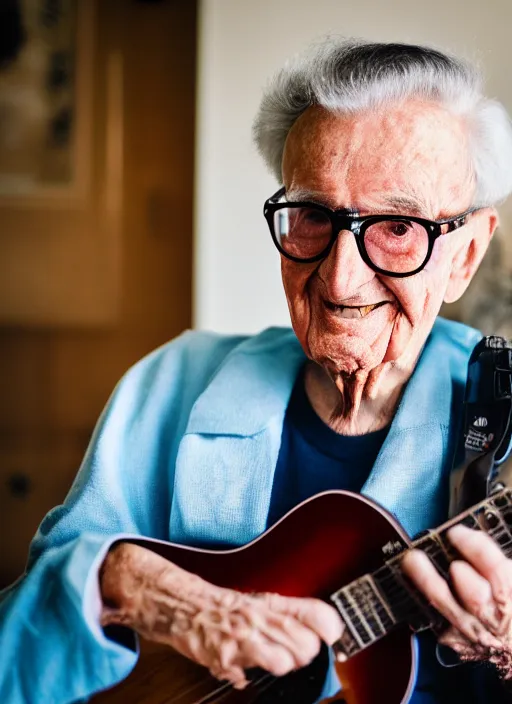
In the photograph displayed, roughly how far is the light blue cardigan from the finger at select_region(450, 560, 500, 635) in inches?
2.2

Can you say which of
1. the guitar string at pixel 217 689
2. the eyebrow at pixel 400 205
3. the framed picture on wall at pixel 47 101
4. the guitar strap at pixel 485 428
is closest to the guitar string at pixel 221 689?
the guitar string at pixel 217 689

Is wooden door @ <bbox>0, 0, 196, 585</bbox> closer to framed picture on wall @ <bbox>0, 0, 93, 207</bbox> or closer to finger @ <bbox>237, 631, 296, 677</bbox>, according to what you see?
framed picture on wall @ <bbox>0, 0, 93, 207</bbox>

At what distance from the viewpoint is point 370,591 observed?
60 cm

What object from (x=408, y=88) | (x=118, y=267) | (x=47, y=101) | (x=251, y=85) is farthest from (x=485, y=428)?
(x=47, y=101)

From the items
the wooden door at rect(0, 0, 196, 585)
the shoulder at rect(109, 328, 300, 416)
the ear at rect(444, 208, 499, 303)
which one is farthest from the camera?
the wooden door at rect(0, 0, 196, 585)

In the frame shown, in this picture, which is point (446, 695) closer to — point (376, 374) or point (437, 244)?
point (376, 374)

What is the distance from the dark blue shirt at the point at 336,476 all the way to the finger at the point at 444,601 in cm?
3

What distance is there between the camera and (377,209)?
618 mm

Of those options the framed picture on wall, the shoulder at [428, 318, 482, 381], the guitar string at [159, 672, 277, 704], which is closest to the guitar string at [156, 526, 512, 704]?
the guitar string at [159, 672, 277, 704]

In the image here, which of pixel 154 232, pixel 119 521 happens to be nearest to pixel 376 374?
pixel 119 521

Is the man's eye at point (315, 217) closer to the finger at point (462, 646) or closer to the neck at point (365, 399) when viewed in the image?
the neck at point (365, 399)

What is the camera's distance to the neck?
67cm

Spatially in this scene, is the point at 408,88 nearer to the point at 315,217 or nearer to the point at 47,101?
the point at 315,217

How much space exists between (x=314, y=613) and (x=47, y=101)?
0.76 m
